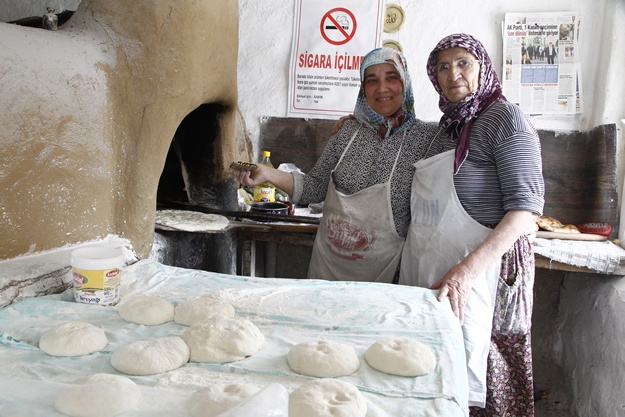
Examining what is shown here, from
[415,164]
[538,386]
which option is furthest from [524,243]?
[538,386]

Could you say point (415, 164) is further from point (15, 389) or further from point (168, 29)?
point (15, 389)

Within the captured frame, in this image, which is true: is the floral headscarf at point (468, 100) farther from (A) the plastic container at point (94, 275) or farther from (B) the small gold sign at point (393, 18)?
(B) the small gold sign at point (393, 18)

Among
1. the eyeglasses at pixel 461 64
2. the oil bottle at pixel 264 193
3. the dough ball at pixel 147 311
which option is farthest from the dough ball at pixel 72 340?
the oil bottle at pixel 264 193

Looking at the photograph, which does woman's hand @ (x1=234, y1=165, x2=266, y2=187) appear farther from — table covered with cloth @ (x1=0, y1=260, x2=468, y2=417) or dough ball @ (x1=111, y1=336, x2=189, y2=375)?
dough ball @ (x1=111, y1=336, x2=189, y2=375)

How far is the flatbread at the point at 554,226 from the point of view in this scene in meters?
2.83

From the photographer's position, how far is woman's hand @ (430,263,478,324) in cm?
161

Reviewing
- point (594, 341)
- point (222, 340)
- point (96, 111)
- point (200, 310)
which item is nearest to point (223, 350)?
point (222, 340)

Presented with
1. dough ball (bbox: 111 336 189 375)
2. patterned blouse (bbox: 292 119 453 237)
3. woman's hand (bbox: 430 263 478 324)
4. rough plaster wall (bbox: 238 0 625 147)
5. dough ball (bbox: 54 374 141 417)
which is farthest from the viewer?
rough plaster wall (bbox: 238 0 625 147)

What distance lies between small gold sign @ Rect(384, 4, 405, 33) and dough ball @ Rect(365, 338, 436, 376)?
268 centimetres

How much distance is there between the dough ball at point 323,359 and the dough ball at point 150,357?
0.25 meters

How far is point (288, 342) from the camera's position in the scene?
4.13 feet

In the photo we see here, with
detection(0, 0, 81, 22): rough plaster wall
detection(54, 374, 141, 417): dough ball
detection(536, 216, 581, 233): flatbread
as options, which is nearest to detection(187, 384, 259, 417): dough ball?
detection(54, 374, 141, 417): dough ball

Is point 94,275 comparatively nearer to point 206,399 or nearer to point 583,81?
point 206,399

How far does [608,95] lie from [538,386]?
1834 mm
